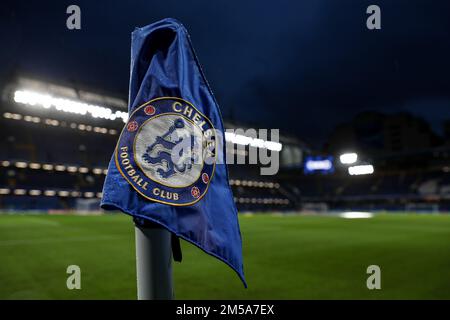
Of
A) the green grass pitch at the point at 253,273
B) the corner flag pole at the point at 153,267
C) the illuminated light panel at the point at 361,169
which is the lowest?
the green grass pitch at the point at 253,273

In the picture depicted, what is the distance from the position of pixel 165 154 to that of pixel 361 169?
59.8 metres

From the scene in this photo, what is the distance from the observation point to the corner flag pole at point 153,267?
3.77 feet

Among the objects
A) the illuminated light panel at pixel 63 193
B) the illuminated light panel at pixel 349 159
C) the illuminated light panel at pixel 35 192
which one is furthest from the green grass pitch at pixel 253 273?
the illuminated light panel at pixel 349 159

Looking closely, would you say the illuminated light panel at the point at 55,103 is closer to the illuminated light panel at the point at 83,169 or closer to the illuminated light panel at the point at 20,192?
the illuminated light panel at the point at 83,169

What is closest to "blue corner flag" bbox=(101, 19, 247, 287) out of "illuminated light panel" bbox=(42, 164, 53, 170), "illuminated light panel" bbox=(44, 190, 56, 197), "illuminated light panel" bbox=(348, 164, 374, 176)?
"illuminated light panel" bbox=(44, 190, 56, 197)

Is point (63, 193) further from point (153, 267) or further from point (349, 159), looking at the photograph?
point (153, 267)

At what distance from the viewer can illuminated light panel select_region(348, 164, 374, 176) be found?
55.6m

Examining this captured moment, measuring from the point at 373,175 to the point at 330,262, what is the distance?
5587 centimetres

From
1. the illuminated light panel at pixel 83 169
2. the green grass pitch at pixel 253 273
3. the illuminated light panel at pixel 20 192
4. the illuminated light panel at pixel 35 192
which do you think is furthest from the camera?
the illuminated light panel at pixel 83 169

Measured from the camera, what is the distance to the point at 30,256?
7.20 meters

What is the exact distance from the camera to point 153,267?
115 cm
